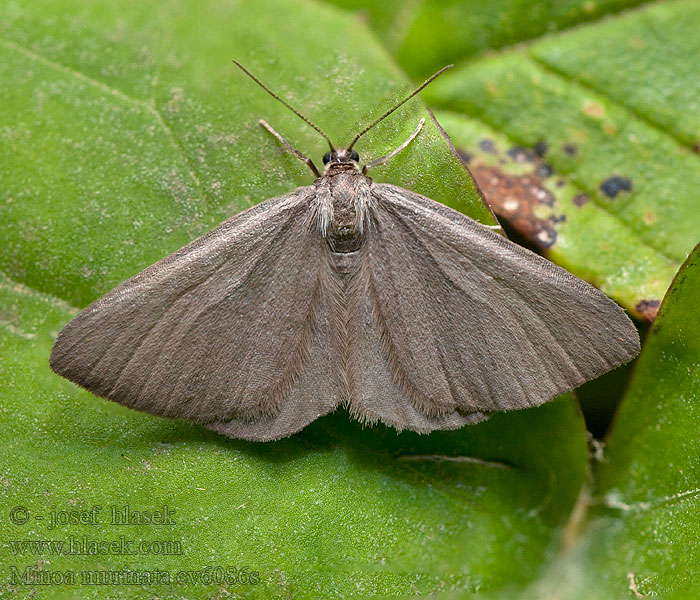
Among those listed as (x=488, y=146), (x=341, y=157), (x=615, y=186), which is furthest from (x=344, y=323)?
(x=615, y=186)

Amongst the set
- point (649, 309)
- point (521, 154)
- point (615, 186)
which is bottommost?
point (649, 309)

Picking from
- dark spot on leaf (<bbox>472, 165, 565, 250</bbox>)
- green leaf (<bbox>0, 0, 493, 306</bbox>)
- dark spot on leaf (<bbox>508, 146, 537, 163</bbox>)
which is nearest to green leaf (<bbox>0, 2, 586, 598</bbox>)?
green leaf (<bbox>0, 0, 493, 306</bbox>)

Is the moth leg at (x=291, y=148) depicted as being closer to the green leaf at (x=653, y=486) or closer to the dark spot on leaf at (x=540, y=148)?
the dark spot on leaf at (x=540, y=148)

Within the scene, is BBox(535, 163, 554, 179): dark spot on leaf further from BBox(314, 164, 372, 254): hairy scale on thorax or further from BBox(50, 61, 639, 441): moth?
BBox(314, 164, 372, 254): hairy scale on thorax

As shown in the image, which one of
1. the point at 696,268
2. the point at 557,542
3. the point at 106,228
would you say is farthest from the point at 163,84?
the point at 557,542

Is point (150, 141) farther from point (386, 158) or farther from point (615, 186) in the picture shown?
point (615, 186)

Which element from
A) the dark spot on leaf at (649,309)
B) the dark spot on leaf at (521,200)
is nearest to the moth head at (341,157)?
the dark spot on leaf at (521,200)
